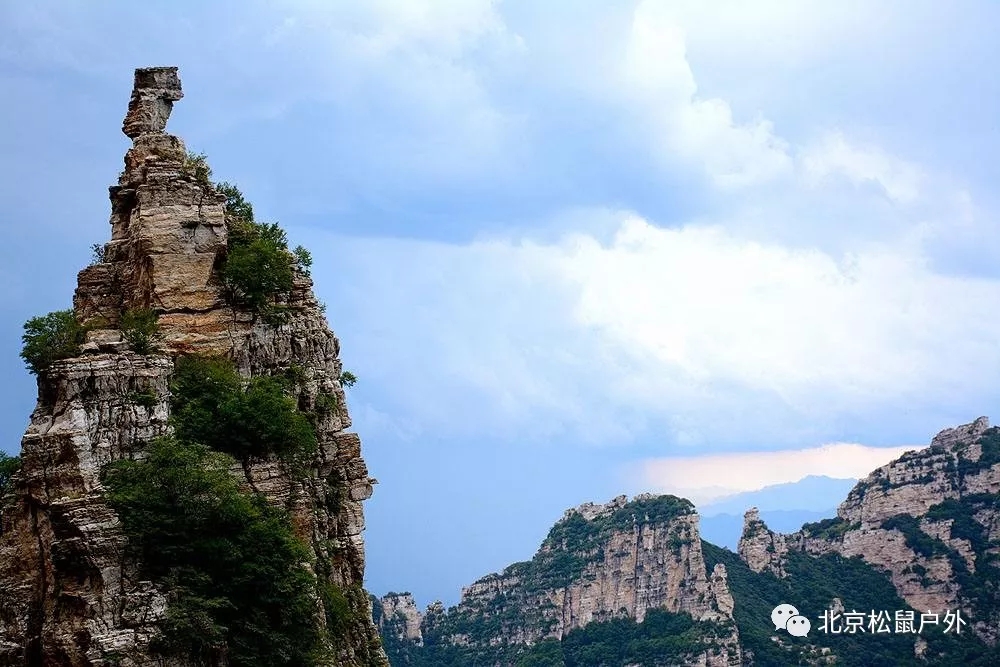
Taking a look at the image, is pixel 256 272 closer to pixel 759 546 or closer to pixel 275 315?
pixel 275 315

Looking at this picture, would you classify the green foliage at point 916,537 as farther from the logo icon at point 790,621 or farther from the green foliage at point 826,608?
the logo icon at point 790,621

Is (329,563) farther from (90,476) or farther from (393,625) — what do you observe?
(393,625)

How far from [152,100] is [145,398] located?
10.9 m

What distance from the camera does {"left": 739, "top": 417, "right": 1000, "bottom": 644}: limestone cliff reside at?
5044 inches

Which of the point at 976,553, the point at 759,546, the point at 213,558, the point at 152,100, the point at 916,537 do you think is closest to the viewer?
the point at 213,558

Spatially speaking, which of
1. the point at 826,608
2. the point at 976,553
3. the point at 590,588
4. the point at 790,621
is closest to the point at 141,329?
the point at 790,621

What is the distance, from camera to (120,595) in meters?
27.1

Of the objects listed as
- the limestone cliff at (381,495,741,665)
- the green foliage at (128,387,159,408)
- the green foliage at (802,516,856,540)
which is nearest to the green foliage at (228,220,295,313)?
the green foliage at (128,387,159,408)

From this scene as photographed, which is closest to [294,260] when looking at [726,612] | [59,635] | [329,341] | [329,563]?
[329,341]

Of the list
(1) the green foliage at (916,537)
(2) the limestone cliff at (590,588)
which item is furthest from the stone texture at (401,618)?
(1) the green foliage at (916,537)

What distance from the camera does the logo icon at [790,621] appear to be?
124863 millimetres

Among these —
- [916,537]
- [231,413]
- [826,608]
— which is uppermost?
[916,537]

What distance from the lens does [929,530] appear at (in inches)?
5266

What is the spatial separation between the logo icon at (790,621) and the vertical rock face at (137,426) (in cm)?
9502
